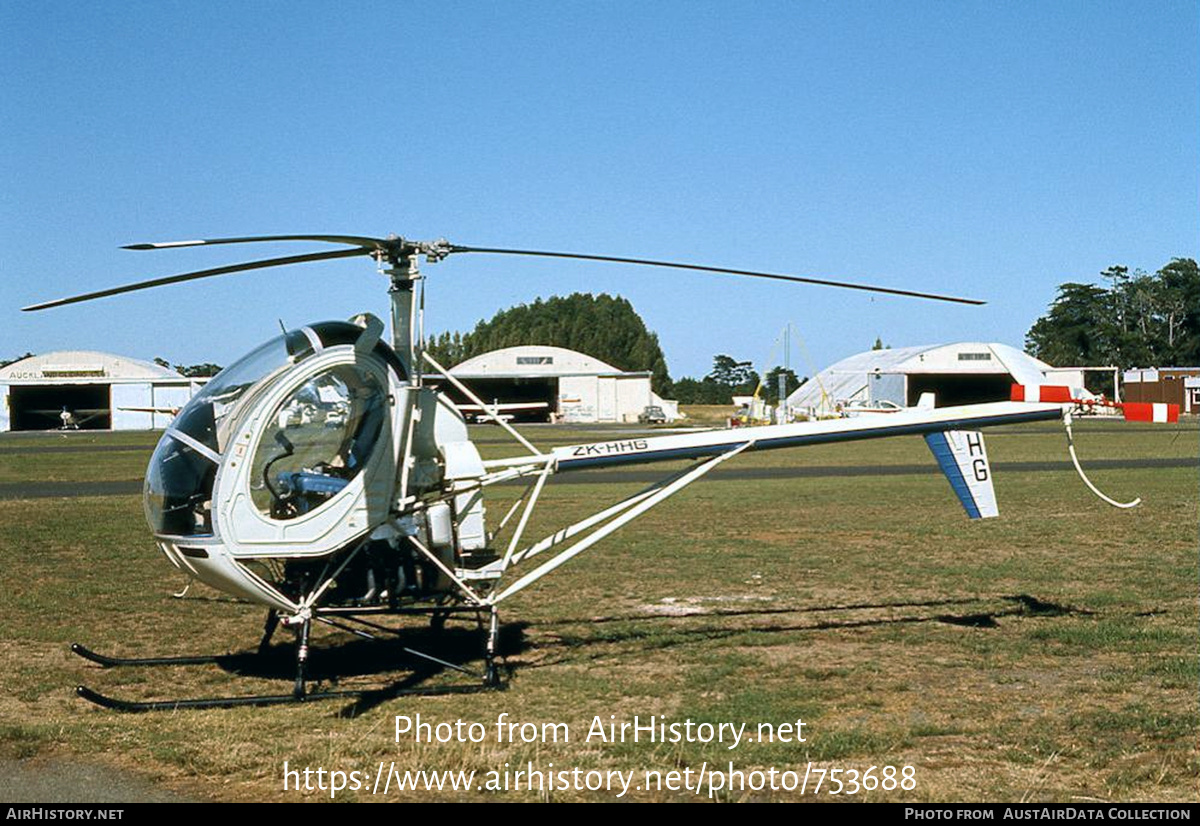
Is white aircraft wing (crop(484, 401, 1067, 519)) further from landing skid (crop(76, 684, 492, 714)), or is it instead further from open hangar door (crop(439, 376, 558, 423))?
open hangar door (crop(439, 376, 558, 423))

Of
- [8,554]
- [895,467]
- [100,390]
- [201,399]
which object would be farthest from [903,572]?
[100,390]

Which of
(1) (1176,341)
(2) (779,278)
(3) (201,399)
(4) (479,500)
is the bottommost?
(4) (479,500)

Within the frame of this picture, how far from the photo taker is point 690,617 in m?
10.7

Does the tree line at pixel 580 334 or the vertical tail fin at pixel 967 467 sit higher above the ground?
the tree line at pixel 580 334

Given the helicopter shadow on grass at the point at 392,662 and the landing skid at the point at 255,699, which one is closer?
the landing skid at the point at 255,699

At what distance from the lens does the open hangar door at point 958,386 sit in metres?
84.4

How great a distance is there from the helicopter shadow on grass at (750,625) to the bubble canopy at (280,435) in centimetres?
235

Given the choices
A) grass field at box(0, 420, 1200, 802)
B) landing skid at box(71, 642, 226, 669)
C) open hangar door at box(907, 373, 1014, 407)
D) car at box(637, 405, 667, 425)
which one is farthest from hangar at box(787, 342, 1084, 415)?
landing skid at box(71, 642, 226, 669)

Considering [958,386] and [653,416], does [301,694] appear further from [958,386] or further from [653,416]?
[958,386]

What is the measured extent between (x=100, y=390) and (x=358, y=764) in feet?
290

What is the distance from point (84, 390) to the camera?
88.2 m

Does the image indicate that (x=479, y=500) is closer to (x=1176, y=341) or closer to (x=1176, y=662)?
(x=1176, y=662)

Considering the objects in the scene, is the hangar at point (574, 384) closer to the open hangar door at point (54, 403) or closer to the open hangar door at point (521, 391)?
the open hangar door at point (521, 391)

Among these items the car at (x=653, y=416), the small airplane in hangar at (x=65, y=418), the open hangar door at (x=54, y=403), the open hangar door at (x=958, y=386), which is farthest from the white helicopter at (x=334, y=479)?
the open hangar door at (x=54, y=403)
